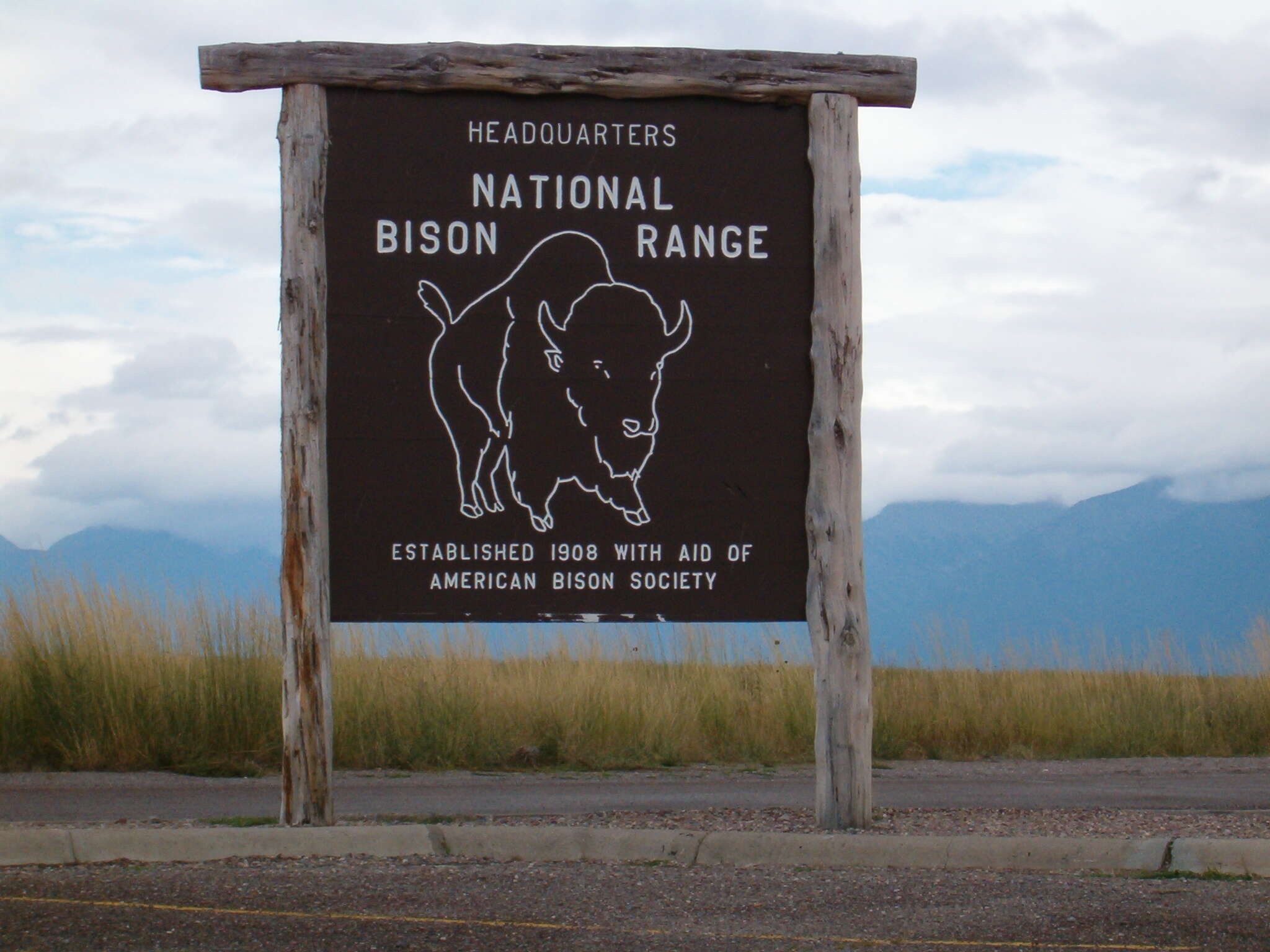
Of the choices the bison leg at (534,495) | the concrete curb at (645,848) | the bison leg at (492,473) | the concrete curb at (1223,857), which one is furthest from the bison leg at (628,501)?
the concrete curb at (1223,857)

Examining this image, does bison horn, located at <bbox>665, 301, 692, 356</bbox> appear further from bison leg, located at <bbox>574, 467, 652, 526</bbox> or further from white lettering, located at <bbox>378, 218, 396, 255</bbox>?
white lettering, located at <bbox>378, 218, 396, 255</bbox>

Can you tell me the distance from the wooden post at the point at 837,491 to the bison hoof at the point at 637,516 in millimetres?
825

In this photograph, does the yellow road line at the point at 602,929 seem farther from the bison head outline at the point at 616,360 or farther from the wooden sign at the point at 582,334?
the bison head outline at the point at 616,360

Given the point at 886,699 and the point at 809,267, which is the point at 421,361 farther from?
the point at 886,699

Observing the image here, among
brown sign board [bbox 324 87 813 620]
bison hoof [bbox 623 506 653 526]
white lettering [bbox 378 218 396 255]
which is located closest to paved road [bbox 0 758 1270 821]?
brown sign board [bbox 324 87 813 620]

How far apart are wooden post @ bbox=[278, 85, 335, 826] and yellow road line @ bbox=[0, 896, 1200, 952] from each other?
170 centimetres

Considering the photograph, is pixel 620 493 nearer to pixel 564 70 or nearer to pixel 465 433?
pixel 465 433

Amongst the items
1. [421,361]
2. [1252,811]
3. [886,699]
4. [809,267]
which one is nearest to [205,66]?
[421,361]

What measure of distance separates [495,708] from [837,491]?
4956mm

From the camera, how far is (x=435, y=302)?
734 centimetres

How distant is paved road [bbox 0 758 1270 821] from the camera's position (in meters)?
8.29

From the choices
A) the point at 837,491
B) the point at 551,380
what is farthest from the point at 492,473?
the point at 837,491

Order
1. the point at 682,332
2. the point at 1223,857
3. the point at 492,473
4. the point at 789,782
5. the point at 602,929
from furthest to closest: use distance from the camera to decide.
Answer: the point at 789,782 → the point at 682,332 → the point at 492,473 → the point at 1223,857 → the point at 602,929

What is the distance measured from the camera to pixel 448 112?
7.39 metres
